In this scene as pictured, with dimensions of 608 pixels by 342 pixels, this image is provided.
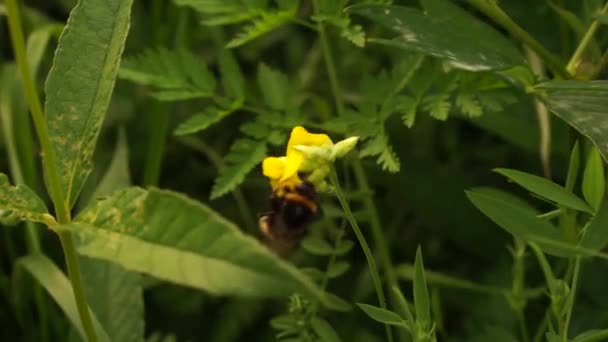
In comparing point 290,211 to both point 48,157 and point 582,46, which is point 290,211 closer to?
point 48,157

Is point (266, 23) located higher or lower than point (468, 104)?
higher

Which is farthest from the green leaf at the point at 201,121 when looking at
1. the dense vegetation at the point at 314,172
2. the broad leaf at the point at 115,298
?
the broad leaf at the point at 115,298

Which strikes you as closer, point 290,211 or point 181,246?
point 181,246

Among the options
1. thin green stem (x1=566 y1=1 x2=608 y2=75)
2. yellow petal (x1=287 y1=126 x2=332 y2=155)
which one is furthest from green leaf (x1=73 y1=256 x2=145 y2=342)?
thin green stem (x1=566 y1=1 x2=608 y2=75)

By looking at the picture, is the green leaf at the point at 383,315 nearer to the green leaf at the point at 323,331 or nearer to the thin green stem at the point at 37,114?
the green leaf at the point at 323,331

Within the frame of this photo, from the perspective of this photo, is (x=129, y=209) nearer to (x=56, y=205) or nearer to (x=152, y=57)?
(x=56, y=205)

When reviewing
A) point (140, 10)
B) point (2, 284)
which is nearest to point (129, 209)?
point (2, 284)

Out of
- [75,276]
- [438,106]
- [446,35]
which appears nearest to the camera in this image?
[75,276]

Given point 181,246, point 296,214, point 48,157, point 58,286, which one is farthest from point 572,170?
point 58,286
